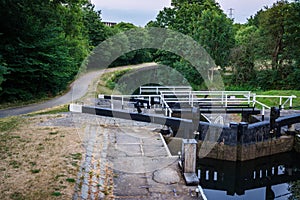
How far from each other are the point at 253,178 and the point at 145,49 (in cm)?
2030

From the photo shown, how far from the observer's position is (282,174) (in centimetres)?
849

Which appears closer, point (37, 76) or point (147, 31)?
point (37, 76)

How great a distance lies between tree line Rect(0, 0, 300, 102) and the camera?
45.9 ft

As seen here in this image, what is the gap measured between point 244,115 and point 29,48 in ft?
33.8

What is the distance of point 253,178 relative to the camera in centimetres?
818

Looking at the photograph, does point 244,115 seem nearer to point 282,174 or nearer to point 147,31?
point 282,174

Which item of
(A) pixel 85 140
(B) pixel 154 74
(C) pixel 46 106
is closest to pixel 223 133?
(A) pixel 85 140

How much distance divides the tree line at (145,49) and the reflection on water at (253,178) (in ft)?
23.6

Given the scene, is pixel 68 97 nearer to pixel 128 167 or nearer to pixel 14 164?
pixel 14 164

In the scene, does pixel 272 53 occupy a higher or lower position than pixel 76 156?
higher

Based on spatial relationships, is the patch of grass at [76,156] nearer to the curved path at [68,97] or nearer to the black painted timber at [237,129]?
the black painted timber at [237,129]

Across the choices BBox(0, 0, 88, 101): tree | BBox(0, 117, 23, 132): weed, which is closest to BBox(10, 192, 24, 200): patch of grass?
BBox(0, 117, 23, 132): weed

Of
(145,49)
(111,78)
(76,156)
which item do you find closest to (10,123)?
(76,156)

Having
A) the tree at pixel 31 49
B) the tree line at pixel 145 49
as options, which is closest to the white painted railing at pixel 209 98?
the tree at pixel 31 49
